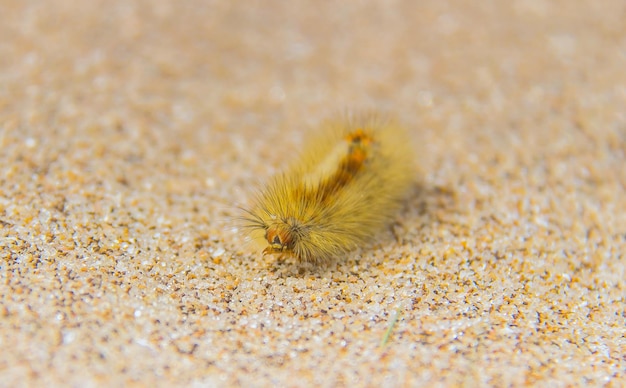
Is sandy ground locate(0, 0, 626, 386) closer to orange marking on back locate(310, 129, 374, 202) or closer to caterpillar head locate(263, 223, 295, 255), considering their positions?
caterpillar head locate(263, 223, 295, 255)

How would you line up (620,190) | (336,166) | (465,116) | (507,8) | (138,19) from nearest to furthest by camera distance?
Result: (336,166)
(620,190)
(465,116)
(138,19)
(507,8)

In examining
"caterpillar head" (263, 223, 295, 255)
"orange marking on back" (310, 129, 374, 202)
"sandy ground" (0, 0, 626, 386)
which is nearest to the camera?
"sandy ground" (0, 0, 626, 386)

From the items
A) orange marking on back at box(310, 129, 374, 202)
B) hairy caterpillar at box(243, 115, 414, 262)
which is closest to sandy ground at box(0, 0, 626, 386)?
hairy caterpillar at box(243, 115, 414, 262)

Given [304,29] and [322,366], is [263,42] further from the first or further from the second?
[322,366]

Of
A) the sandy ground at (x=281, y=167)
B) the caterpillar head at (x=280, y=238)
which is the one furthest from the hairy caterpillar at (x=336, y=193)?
the sandy ground at (x=281, y=167)

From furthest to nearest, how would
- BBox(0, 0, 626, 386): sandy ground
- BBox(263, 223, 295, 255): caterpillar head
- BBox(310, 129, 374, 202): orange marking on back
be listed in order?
BBox(310, 129, 374, 202): orange marking on back, BBox(263, 223, 295, 255): caterpillar head, BBox(0, 0, 626, 386): sandy ground

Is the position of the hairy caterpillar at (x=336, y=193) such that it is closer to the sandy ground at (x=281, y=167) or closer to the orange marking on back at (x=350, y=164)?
the orange marking on back at (x=350, y=164)

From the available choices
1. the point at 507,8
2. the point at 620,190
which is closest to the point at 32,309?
the point at 620,190
